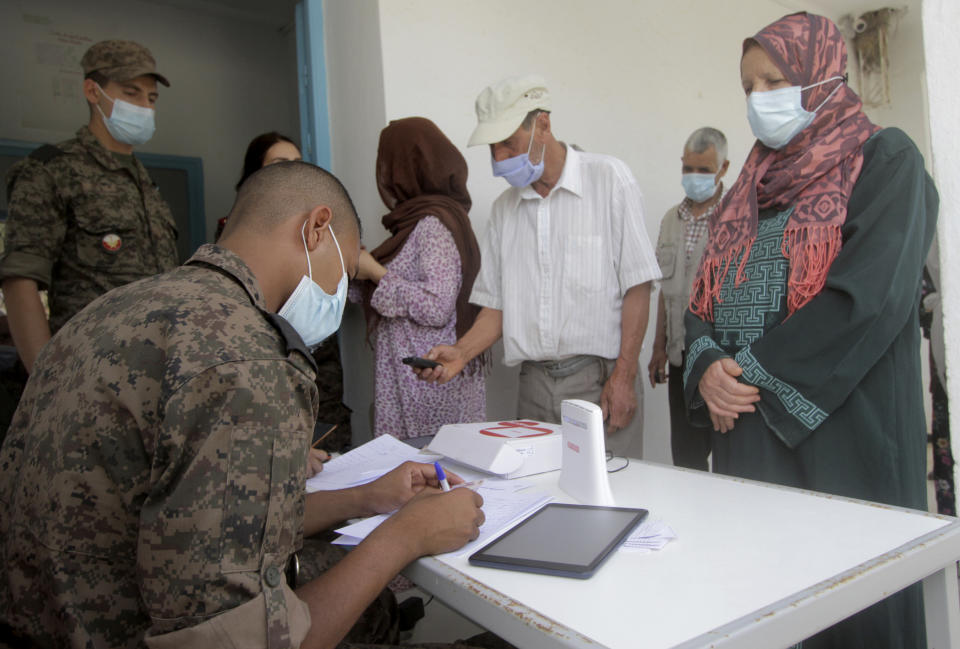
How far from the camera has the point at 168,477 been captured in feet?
2.29

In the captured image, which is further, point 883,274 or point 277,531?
point 883,274

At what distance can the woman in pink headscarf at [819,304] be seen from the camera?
1312mm

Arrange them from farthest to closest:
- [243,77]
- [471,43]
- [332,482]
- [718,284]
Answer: [243,77], [471,43], [718,284], [332,482]

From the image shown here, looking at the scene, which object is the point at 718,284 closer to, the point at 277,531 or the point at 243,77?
the point at 277,531

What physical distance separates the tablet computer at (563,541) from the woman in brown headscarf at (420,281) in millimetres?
1185

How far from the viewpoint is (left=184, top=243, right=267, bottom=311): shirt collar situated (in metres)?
0.90

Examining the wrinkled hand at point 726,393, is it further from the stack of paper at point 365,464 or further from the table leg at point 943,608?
the stack of paper at point 365,464

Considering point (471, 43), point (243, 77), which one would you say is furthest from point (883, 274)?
point (243, 77)

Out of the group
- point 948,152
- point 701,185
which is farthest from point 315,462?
point 701,185

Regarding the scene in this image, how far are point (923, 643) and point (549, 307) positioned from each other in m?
1.20

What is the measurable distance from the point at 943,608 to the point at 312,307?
104 cm

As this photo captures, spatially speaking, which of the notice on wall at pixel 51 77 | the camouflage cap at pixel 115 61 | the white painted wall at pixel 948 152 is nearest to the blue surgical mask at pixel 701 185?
the white painted wall at pixel 948 152

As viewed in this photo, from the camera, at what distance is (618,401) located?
194 centimetres

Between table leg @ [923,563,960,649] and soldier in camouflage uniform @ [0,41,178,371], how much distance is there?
2173 mm
